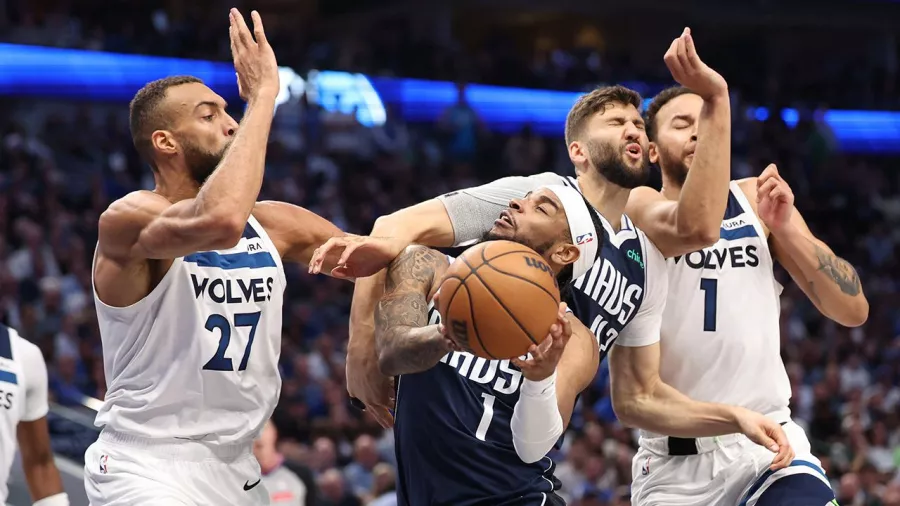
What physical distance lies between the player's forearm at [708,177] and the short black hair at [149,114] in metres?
2.06

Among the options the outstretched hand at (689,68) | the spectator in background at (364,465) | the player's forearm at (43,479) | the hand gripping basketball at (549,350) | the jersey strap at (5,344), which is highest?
the outstretched hand at (689,68)

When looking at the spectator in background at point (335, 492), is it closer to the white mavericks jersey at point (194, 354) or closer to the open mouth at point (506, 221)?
the white mavericks jersey at point (194, 354)

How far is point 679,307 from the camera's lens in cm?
518

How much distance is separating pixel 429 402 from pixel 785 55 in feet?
68.6

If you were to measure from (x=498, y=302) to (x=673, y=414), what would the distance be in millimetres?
1657

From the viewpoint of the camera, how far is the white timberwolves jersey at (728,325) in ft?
16.7

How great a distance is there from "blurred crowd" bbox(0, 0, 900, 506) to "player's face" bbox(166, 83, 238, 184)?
12.4 ft

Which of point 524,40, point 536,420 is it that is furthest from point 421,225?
point 524,40

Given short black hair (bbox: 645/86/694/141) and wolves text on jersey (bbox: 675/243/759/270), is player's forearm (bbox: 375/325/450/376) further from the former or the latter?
short black hair (bbox: 645/86/694/141)

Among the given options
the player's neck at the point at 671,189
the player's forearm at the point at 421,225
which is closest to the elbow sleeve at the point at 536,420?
the player's forearm at the point at 421,225

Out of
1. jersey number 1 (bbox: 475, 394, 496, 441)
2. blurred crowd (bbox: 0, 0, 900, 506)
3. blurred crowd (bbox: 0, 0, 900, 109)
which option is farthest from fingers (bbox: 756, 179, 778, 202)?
blurred crowd (bbox: 0, 0, 900, 109)

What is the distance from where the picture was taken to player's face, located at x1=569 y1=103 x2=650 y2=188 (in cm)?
493

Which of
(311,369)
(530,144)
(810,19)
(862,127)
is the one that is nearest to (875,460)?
(311,369)

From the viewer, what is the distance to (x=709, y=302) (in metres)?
5.15
